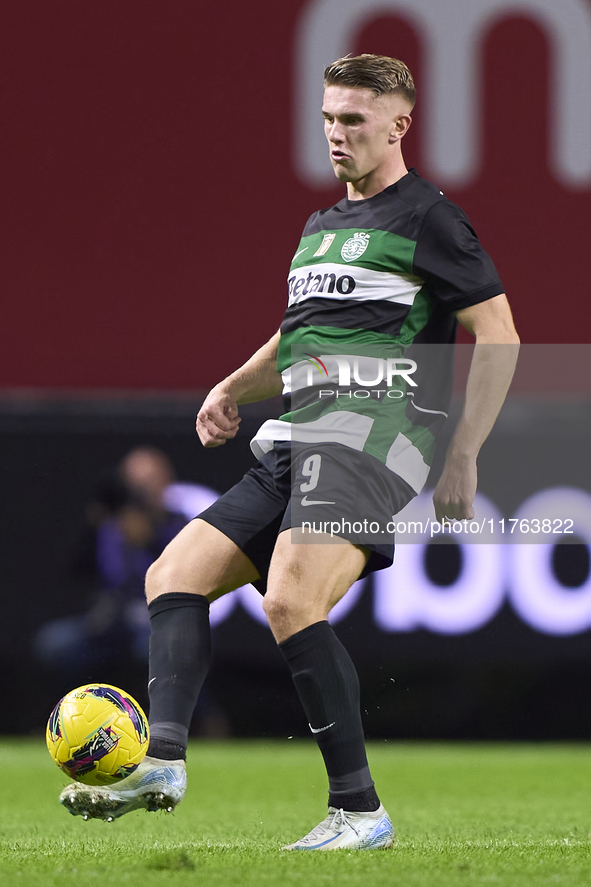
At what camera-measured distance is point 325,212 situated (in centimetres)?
340

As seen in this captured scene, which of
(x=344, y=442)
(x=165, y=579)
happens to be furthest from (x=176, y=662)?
(x=344, y=442)

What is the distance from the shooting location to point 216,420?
3.45m

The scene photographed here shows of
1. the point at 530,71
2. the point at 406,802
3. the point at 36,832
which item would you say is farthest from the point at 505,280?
the point at 36,832

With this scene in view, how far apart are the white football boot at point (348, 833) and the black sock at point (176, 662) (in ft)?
1.09

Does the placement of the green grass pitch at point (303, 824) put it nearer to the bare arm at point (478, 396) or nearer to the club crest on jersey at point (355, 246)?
the bare arm at point (478, 396)

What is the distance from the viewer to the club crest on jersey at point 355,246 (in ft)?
10.5

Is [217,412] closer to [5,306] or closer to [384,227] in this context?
[384,227]

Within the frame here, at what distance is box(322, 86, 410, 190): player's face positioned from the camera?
10.6ft

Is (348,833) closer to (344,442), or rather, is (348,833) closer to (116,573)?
(344,442)

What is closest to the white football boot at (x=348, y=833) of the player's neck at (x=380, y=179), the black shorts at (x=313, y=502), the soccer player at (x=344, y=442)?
the soccer player at (x=344, y=442)

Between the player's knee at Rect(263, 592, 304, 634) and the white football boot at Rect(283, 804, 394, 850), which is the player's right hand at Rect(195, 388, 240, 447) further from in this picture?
the white football boot at Rect(283, 804, 394, 850)

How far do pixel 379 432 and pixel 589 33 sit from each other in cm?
580

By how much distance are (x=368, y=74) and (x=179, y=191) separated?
4885mm

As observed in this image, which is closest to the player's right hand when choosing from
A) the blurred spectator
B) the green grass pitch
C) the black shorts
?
the black shorts
